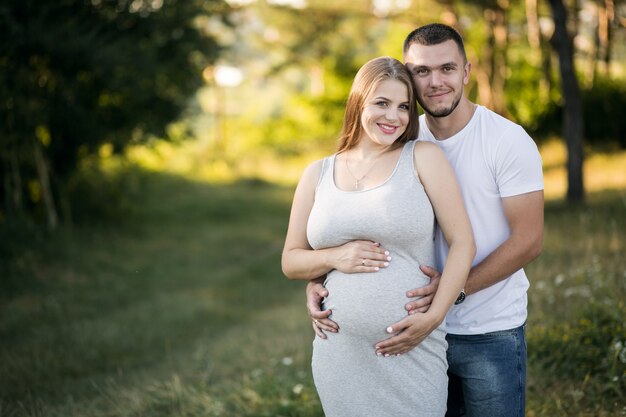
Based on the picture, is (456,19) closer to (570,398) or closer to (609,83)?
(609,83)

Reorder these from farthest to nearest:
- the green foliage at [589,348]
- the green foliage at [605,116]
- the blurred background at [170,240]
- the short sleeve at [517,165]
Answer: the green foliage at [605,116] < the blurred background at [170,240] < the green foliage at [589,348] < the short sleeve at [517,165]

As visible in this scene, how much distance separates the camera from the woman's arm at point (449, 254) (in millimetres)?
2496

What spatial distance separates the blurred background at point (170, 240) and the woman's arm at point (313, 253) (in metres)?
1.61

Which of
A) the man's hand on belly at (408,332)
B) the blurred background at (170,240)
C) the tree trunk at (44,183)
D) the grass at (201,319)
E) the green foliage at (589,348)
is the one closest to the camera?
the man's hand on belly at (408,332)

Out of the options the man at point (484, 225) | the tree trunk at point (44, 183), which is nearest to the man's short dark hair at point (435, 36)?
the man at point (484, 225)

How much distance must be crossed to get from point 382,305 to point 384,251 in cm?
21

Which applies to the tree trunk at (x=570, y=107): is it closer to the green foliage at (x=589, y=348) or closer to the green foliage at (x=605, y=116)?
the green foliage at (x=605, y=116)

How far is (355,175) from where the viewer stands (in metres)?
2.70

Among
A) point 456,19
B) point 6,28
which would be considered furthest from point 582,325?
point 456,19

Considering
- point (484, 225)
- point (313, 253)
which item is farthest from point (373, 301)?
point (484, 225)

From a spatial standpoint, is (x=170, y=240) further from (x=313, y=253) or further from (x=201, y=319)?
(x=313, y=253)

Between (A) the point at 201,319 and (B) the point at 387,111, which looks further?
(A) the point at 201,319

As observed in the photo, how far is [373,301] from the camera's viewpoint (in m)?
2.55

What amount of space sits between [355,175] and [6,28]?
741 cm
